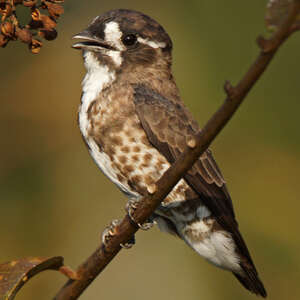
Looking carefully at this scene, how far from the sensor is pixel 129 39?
4.91 m

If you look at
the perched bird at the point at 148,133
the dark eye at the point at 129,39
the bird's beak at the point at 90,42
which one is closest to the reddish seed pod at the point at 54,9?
the perched bird at the point at 148,133

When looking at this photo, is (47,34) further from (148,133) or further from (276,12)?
(148,133)

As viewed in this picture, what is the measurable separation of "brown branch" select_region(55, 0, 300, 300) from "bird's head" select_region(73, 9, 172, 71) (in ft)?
5.99

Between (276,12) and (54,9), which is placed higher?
(276,12)

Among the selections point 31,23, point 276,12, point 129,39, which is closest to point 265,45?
point 276,12

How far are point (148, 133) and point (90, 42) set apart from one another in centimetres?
80

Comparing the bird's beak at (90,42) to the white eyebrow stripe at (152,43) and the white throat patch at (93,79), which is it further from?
the white eyebrow stripe at (152,43)

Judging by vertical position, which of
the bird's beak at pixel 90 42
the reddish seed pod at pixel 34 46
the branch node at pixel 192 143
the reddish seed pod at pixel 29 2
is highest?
the reddish seed pod at pixel 29 2

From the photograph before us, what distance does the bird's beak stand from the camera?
A: 4.64 meters

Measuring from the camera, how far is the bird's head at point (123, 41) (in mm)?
4746

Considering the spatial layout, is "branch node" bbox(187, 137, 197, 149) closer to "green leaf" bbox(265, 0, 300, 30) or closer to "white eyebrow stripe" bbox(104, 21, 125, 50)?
"green leaf" bbox(265, 0, 300, 30)

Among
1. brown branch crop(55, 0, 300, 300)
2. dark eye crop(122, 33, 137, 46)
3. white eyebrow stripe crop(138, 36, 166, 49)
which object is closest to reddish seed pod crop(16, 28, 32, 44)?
brown branch crop(55, 0, 300, 300)

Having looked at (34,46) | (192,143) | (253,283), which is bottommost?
(253,283)

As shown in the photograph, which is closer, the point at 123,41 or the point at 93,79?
the point at 93,79
